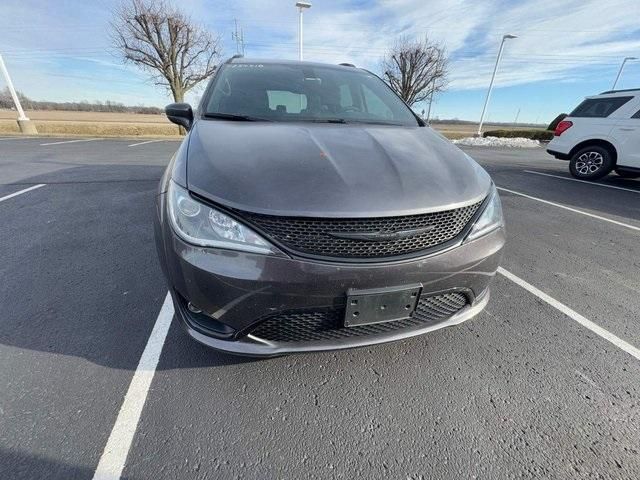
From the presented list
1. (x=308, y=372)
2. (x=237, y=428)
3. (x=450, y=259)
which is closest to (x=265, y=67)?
(x=450, y=259)

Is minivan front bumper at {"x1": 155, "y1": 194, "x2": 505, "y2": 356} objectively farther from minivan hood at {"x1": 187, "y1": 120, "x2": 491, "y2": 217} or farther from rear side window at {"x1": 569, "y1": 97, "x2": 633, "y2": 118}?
rear side window at {"x1": 569, "y1": 97, "x2": 633, "y2": 118}

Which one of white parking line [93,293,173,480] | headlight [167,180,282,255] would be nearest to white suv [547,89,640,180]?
headlight [167,180,282,255]

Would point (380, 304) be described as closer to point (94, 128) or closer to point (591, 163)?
point (591, 163)

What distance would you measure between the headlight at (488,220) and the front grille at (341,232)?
0.99 ft

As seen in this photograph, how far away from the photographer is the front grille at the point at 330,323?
1364 mm

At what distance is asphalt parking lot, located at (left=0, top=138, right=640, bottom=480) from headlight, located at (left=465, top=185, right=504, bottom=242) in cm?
80

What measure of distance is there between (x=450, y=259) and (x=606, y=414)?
114 centimetres

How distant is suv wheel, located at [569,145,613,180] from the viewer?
22.5ft

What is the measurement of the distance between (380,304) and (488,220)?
0.76 meters

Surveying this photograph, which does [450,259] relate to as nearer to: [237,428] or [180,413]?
[237,428]

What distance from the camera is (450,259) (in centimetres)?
144

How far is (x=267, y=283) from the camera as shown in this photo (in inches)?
49.9

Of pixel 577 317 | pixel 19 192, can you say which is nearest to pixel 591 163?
pixel 577 317

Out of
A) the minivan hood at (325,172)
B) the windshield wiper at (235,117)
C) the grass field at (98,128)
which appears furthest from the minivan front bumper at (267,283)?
the grass field at (98,128)
